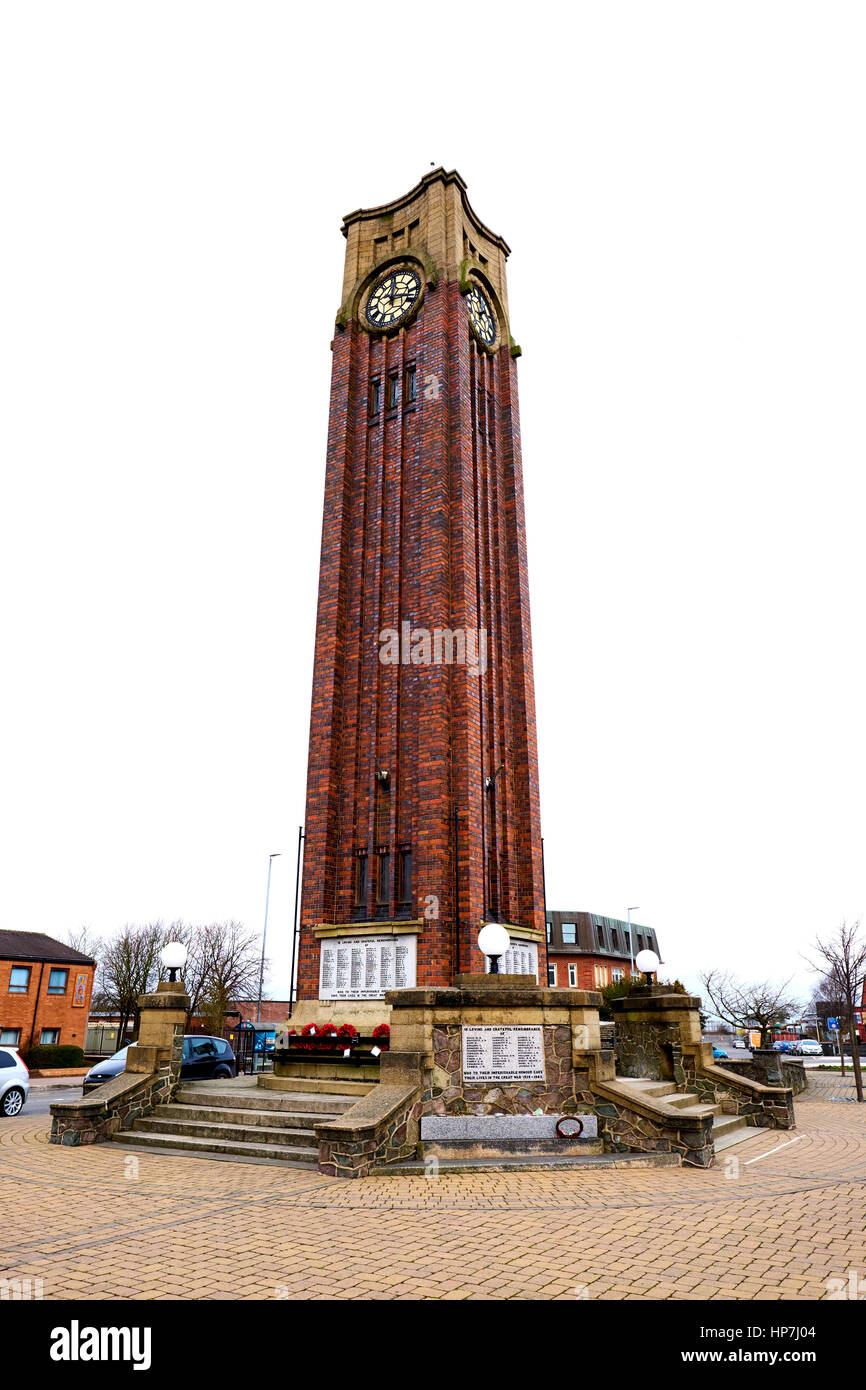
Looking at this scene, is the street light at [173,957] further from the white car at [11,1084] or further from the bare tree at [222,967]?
the bare tree at [222,967]

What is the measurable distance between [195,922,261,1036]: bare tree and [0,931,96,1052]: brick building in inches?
264

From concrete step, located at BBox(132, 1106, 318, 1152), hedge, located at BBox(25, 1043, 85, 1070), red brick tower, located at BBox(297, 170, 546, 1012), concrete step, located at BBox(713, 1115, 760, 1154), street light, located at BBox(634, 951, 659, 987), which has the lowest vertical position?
hedge, located at BBox(25, 1043, 85, 1070)

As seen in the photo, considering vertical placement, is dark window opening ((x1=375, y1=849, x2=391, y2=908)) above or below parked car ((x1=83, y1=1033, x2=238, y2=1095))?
above

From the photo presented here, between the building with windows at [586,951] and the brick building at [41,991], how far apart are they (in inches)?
1225

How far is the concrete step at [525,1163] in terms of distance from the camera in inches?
384

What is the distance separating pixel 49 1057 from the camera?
36344 millimetres

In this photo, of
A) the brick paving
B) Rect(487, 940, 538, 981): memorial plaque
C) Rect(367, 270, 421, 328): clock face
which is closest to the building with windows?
Rect(487, 940, 538, 981): memorial plaque

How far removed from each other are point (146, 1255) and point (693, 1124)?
7.26 m

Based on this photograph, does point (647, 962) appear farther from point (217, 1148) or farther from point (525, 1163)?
point (217, 1148)

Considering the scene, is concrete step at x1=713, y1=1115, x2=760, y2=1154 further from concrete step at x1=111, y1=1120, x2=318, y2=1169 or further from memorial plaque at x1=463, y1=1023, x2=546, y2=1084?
concrete step at x1=111, y1=1120, x2=318, y2=1169

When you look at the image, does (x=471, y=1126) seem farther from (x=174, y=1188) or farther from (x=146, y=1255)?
(x=146, y=1255)

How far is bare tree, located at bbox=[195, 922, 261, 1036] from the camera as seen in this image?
45500mm

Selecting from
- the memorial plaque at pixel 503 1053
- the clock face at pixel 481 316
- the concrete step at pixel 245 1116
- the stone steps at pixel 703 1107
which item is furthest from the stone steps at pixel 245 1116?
the clock face at pixel 481 316

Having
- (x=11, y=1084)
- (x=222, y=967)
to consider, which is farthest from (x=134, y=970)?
(x=11, y=1084)
